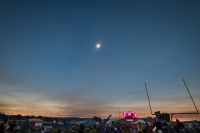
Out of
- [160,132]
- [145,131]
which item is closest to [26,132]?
[160,132]

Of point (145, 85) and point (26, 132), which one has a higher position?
point (145, 85)

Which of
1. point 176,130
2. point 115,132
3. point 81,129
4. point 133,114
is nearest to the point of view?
point 81,129

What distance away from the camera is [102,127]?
1106cm

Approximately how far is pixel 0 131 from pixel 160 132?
13.7 metres

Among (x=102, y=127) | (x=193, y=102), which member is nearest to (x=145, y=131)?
(x=102, y=127)

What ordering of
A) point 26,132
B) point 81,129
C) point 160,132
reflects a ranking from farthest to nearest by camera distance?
point 81,129, point 160,132, point 26,132

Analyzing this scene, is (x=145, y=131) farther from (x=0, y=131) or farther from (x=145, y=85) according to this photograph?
(x=145, y=85)

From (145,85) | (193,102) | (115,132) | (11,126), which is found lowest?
(115,132)

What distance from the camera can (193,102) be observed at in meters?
47.6

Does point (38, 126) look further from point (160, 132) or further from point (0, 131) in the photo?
point (160, 132)

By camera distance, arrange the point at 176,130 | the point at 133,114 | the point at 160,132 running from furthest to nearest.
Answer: the point at 133,114 < the point at 176,130 < the point at 160,132

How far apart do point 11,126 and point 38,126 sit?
730 inches

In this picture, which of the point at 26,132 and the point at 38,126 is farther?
the point at 38,126

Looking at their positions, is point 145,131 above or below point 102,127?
below
